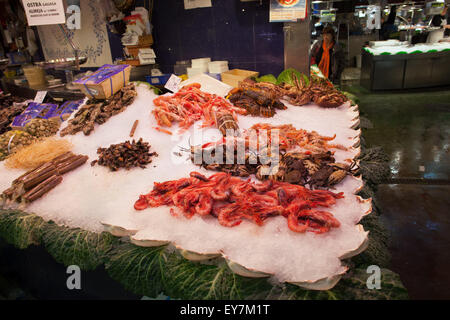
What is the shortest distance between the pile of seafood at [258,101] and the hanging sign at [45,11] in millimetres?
1994

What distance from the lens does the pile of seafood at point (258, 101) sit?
3.44 meters

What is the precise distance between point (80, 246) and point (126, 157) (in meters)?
0.95

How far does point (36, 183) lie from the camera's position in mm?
2326

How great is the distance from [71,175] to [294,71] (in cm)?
343

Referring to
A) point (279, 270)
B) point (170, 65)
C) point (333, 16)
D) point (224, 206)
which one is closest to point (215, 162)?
point (224, 206)

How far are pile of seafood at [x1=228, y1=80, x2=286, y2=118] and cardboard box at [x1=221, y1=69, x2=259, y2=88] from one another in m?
0.58

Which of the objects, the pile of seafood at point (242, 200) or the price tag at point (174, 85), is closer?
the pile of seafood at point (242, 200)

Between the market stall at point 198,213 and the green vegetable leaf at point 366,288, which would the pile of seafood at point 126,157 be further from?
the green vegetable leaf at point 366,288

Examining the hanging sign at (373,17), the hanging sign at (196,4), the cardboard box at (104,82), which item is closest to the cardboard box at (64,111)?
the cardboard box at (104,82)

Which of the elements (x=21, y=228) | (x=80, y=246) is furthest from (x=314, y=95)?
(x=21, y=228)

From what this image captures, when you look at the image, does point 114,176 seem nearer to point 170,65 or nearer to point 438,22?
point 170,65

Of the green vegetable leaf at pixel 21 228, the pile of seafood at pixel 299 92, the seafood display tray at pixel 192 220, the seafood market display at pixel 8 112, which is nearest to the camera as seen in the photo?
the seafood display tray at pixel 192 220

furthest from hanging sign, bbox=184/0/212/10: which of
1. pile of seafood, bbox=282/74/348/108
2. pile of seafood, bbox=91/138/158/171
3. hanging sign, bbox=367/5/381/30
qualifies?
hanging sign, bbox=367/5/381/30

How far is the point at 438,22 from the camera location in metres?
8.55
